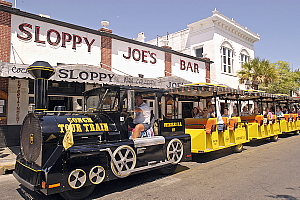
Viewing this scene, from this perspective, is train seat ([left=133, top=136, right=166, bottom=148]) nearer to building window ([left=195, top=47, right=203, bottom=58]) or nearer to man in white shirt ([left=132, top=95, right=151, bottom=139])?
man in white shirt ([left=132, top=95, right=151, bottom=139])

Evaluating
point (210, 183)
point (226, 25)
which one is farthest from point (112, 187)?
point (226, 25)

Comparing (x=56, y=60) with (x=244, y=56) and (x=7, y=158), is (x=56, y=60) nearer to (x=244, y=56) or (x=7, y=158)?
(x=7, y=158)

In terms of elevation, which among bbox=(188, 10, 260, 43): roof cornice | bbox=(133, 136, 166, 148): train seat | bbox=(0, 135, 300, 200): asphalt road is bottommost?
bbox=(0, 135, 300, 200): asphalt road

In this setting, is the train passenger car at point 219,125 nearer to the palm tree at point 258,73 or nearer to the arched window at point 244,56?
the palm tree at point 258,73

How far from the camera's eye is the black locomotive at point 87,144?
409cm

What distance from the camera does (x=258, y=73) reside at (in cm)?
1991

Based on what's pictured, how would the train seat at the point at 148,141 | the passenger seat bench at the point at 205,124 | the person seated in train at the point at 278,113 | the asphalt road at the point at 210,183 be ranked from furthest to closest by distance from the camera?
1. the person seated in train at the point at 278,113
2. the passenger seat bench at the point at 205,124
3. the train seat at the point at 148,141
4. the asphalt road at the point at 210,183

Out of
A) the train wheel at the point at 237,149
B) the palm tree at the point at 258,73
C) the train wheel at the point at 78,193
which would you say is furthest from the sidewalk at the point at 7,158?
the palm tree at the point at 258,73

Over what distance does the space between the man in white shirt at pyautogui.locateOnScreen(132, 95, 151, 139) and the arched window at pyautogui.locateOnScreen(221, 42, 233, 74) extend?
16.4 meters

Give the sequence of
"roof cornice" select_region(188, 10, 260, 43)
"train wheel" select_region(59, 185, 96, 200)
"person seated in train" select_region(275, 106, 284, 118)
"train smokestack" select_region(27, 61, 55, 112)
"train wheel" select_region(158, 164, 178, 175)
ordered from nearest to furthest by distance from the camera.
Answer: "train wheel" select_region(59, 185, 96, 200), "train smokestack" select_region(27, 61, 55, 112), "train wheel" select_region(158, 164, 178, 175), "person seated in train" select_region(275, 106, 284, 118), "roof cornice" select_region(188, 10, 260, 43)

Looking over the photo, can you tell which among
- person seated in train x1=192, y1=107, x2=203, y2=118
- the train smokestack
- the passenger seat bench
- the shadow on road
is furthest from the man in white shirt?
person seated in train x1=192, y1=107, x2=203, y2=118

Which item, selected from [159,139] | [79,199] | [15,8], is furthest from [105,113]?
[15,8]

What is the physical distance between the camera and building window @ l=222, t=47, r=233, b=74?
2077 cm

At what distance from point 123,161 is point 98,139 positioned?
0.67 m
